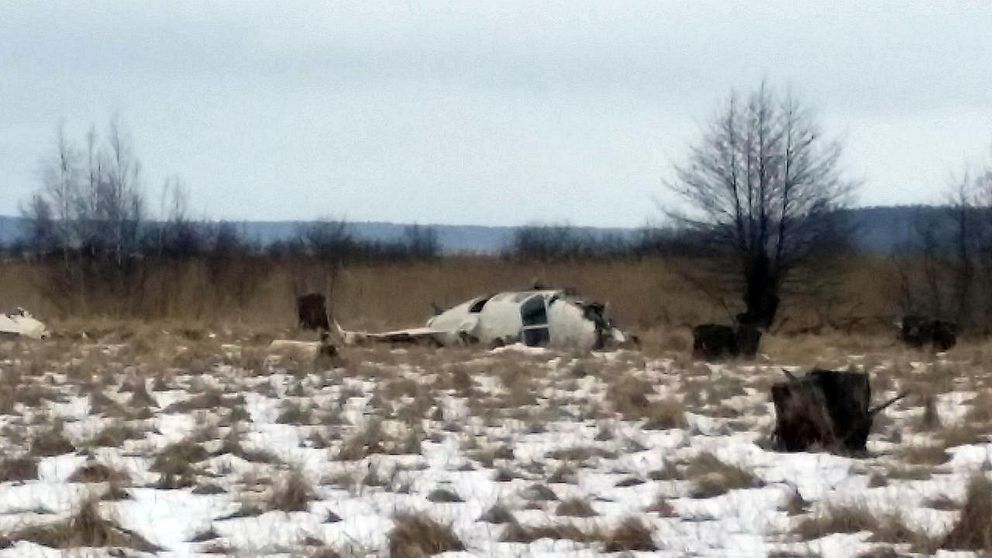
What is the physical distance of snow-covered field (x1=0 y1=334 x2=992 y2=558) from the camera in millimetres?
5855

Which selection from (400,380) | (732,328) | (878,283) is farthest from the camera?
(878,283)

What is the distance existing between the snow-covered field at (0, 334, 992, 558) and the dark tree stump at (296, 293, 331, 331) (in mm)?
7676

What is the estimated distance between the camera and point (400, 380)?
43.1 ft

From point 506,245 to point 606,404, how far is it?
35561 millimetres

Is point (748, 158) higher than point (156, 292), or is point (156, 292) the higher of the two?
point (748, 158)

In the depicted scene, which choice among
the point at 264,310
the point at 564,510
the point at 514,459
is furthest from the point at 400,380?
the point at 264,310

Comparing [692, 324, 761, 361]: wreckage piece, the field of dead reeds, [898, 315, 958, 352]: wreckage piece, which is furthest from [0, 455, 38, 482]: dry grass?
the field of dead reeds

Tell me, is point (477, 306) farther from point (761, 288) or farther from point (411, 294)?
point (761, 288)

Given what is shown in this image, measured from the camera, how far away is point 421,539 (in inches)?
226

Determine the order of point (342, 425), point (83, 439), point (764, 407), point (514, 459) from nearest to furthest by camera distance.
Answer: point (514, 459) < point (83, 439) < point (342, 425) < point (764, 407)

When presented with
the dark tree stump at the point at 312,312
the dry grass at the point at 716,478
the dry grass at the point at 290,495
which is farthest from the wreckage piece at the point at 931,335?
the dry grass at the point at 290,495

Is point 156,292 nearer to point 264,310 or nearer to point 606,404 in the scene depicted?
point 264,310

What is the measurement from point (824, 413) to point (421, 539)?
3.57 meters

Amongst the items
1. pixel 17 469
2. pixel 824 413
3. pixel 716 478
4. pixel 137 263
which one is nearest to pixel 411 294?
pixel 137 263
